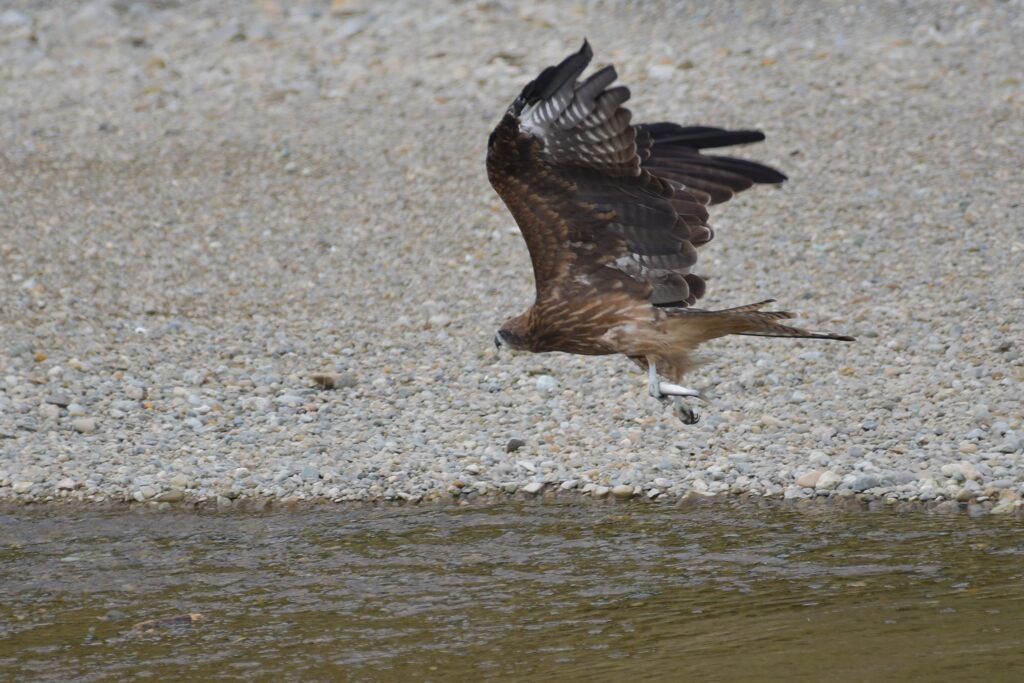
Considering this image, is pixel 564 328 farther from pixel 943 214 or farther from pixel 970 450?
pixel 943 214

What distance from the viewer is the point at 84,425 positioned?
927 centimetres

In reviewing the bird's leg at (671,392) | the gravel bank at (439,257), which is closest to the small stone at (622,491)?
the gravel bank at (439,257)

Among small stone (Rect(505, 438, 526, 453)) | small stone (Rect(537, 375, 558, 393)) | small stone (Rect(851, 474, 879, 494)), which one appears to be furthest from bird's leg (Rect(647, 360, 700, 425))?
small stone (Rect(537, 375, 558, 393))

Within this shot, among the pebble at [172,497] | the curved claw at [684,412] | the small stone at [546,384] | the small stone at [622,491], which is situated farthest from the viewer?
the small stone at [546,384]

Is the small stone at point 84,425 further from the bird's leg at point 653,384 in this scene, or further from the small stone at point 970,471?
the small stone at point 970,471

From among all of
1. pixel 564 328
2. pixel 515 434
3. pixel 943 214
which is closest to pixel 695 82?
pixel 943 214

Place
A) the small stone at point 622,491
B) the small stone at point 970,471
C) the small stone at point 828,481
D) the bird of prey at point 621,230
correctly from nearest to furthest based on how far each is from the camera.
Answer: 1. the bird of prey at point 621,230
2. the small stone at point 970,471
3. the small stone at point 828,481
4. the small stone at point 622,491

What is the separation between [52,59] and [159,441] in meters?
10.2

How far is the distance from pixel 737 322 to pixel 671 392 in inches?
19.1

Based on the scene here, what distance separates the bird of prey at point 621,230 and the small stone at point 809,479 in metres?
0.82

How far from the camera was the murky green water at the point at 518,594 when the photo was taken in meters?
6.07

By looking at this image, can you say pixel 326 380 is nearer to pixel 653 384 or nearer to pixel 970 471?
pixel 653 384

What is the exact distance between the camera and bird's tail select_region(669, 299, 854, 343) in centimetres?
724

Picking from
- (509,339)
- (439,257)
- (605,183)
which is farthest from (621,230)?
(439,257)
